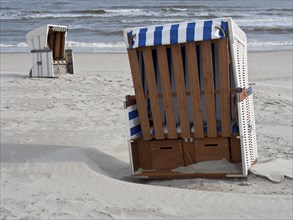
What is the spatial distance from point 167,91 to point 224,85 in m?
0.55

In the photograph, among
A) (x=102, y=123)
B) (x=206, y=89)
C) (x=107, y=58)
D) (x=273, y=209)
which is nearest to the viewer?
(x=273, y=209)

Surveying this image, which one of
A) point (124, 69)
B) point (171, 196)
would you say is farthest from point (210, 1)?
point (171, 196)

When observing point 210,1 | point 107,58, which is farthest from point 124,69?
point 210,1

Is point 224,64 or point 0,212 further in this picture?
point 224,64

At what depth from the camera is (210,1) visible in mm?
45719

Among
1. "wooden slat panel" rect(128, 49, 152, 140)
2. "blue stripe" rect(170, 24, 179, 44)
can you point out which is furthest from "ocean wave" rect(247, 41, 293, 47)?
"blue stripe" rect(170, 24, 179, 44)

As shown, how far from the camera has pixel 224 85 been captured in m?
6.02

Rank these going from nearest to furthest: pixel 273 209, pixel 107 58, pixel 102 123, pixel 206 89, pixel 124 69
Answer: pixel 273 209, pixel 206 89, pixel 102 123, pixel 124 69, pixel 107 58

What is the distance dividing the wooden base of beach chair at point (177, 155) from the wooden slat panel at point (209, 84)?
22cm

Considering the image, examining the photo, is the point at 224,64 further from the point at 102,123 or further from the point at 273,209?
the point at 102,123

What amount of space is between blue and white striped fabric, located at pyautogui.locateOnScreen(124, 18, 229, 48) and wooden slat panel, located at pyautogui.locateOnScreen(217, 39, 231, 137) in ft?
0.44

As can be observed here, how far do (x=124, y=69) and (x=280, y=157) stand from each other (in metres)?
9.48

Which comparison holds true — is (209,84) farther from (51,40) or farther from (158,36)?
(51,40)

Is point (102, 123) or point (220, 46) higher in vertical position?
point (220, 46)
